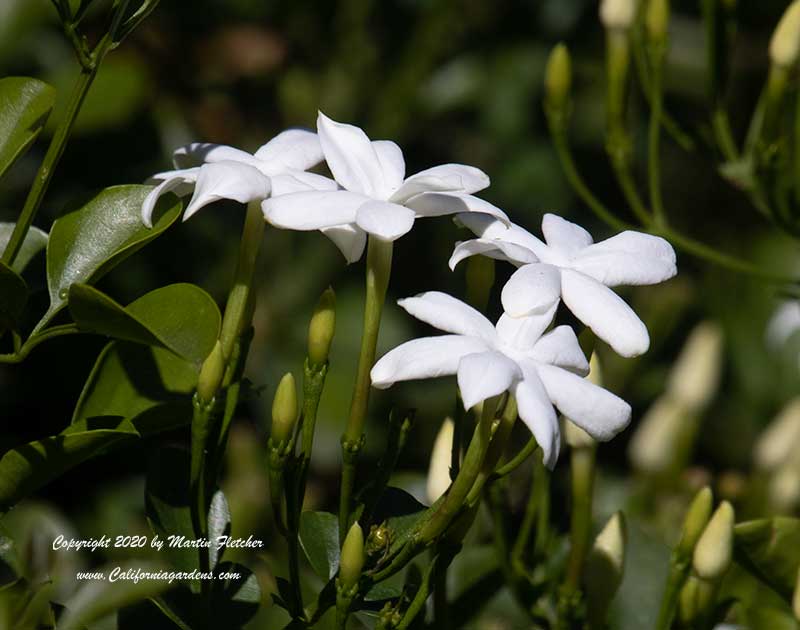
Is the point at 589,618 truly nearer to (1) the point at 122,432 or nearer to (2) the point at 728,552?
(2) the point at 728,552

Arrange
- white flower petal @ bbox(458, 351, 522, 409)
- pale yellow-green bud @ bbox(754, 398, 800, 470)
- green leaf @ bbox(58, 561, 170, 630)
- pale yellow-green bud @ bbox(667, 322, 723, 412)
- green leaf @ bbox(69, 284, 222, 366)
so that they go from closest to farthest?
1. green leaf @ bbox(58, 561, 170, 630)
2. white flower petal @ bbox(458, 351, 522, 409)
3. green leaf @ bbox(69, 284, 222, 366)
4. pale yellow-green bud @ bbox(754, 398, 800, 470)
5. pale yellow-green bud @ bbox(667, 322, 723, 412)

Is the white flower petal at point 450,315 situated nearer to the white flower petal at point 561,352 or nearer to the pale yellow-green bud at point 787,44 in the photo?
the white flower petal at point 561,352

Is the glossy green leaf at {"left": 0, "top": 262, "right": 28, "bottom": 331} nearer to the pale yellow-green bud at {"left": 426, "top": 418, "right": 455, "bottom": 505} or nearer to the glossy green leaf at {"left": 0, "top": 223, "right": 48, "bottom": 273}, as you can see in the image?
the glossy green leaf at {"left": 0, "top": 223, "right": 48, "bottom": 273}

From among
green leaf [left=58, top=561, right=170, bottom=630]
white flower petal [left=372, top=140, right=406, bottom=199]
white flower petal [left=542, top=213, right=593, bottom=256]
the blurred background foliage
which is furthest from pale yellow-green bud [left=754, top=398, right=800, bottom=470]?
green leaf [left=58, top=561, right=170, bottom=630]

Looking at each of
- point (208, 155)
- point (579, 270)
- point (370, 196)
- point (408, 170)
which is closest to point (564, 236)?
point (579, 270)

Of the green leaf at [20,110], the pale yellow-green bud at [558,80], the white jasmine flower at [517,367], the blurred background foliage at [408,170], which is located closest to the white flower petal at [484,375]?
the white jasmine flower at [517,367]

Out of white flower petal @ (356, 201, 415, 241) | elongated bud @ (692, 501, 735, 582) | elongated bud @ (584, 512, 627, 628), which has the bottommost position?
elongated bud @ (584, 512, 627, 628)

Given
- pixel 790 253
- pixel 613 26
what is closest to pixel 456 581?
pixel 613 26
